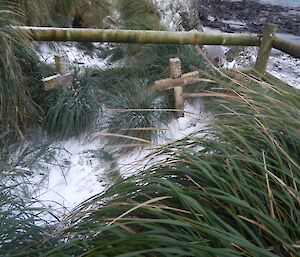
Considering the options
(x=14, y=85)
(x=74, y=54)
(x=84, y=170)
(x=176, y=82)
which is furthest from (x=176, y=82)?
(x=74, y=54)

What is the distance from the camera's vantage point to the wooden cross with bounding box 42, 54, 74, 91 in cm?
398

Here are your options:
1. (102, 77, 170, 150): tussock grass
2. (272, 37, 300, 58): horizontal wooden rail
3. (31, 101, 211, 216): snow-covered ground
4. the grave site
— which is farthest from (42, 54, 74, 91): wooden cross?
(272, 37, 300, 58): horizontal wooden rail

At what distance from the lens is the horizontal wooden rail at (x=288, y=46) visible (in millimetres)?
4285

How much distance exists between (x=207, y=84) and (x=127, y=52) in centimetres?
165

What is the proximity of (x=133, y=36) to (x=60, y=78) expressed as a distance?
0.76m

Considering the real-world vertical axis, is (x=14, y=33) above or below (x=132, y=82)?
above

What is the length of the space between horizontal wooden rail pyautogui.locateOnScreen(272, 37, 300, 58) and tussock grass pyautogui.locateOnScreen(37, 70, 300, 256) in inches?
95.0

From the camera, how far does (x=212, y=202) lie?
1666mm

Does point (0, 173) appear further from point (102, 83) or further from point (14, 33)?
point (102, 83)

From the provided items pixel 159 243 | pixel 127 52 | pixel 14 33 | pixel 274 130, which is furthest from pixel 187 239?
pixel 127 52

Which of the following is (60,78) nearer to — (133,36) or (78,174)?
(133,36)

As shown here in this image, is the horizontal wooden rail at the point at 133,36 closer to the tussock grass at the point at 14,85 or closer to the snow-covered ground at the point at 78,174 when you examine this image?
the tussock grass at the point at 14,85

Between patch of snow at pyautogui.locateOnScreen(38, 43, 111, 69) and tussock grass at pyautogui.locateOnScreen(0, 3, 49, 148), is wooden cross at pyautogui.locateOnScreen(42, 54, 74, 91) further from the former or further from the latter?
patch of snow at pyautogui.locateOnScreen(38, 43, 111, 69)

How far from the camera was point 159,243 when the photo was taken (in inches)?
58.2
